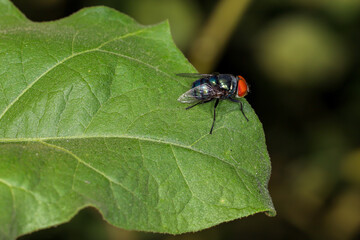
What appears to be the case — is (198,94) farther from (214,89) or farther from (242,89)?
(242,89)

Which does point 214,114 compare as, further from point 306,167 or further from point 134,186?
point 306,167

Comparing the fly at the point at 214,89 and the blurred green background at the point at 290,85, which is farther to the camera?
the blurred green background at the point at 290,85

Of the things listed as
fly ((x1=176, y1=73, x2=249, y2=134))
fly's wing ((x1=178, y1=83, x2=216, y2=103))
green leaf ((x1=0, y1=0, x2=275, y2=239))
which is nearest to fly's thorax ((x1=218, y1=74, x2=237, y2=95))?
fly ((x1=176, y1=73, x2=249, y2=134))

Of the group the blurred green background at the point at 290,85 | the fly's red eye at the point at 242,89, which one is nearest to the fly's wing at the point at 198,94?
the fly's red eye at the point at 242,89

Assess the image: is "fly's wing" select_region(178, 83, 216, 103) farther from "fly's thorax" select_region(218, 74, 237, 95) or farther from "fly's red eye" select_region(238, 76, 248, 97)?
"fly's red eye" select_region(238, 76, 248, 97)

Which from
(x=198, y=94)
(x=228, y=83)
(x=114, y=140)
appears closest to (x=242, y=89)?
(x=228, y=83)

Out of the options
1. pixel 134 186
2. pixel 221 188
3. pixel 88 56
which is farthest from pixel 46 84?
pixel 221 188

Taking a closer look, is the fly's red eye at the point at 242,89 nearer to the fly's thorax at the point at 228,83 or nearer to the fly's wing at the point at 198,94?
the fly's thorax at the point at 228,83
